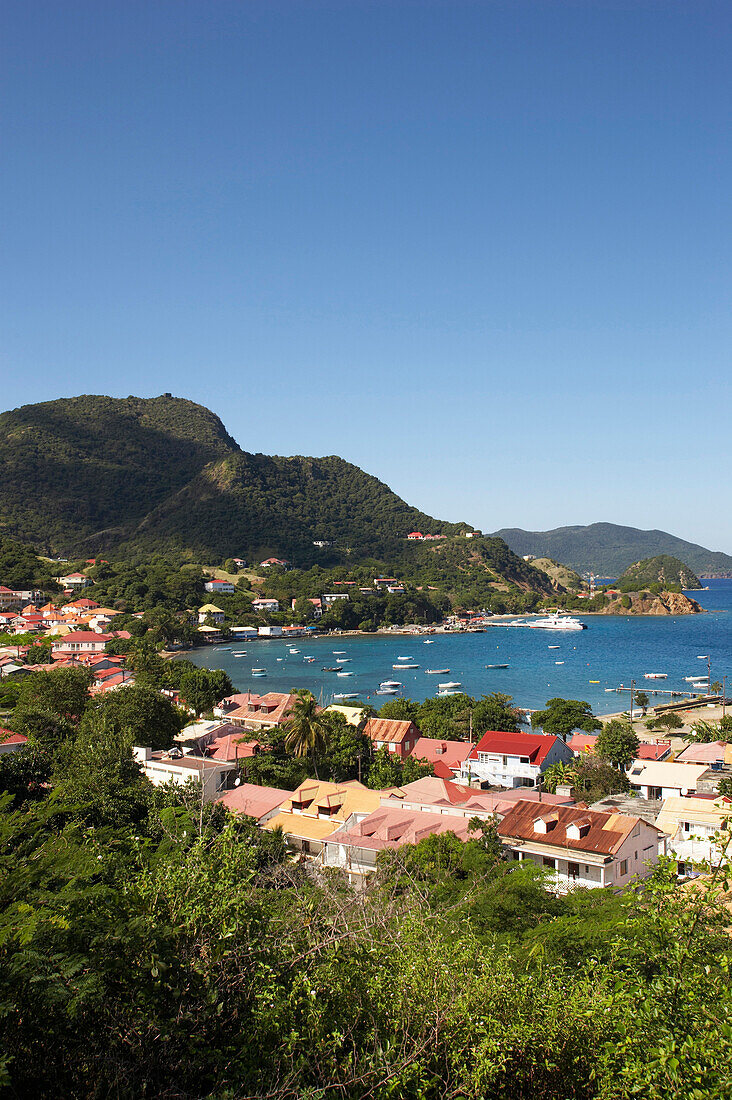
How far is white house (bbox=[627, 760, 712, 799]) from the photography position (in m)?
20.9

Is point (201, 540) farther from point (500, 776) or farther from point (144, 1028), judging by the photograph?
point (144, 1028)

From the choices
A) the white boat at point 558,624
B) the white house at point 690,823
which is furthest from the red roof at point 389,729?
the white boat at point 558,624

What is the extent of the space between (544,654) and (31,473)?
9507 cm

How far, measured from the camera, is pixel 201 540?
114 meters

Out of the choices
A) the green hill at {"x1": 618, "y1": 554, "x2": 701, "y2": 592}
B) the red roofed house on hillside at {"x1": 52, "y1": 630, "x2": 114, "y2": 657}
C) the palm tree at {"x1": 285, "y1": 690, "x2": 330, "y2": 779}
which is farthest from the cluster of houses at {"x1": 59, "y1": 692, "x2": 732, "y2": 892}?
the green hill at {"x1": 618, "y1": 554, "x2": 701, "y2": 592}

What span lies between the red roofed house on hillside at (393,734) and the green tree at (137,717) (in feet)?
Answer: 22.4

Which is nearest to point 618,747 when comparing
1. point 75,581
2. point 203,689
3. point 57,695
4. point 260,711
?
point 260,711

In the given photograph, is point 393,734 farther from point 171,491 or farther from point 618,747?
point 171,491

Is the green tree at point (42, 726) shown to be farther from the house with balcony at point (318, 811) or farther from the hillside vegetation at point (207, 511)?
the hillside vegetation at point (207, 511)

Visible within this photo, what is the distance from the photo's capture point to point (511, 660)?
62.0 meters

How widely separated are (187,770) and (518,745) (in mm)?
10823

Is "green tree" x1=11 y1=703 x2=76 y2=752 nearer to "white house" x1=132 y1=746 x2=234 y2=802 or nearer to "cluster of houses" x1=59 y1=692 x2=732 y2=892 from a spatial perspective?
"white house" x1=132 y1=746 x2=234 y2=802

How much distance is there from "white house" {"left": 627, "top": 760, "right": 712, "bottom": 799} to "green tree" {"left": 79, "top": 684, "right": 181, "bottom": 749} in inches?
560

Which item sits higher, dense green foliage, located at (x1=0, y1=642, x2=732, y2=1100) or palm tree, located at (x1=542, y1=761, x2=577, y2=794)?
dense green foliage, located at (x1=0, y1=642, x2=732, y2=1100)
